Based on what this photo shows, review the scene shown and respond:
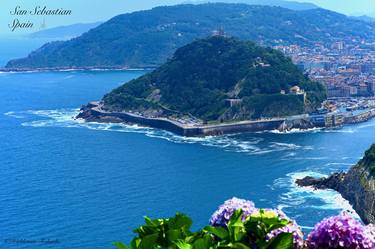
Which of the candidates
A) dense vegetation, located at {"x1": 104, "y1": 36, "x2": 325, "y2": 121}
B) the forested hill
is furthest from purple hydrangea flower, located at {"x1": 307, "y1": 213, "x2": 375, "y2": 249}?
the forested hill

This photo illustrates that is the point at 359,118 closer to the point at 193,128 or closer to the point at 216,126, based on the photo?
the point at 216,126

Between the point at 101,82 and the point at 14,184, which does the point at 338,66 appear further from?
the point at 14,184

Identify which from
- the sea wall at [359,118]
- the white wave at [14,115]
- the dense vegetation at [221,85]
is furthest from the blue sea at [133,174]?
the dense vegetation at [221,85]

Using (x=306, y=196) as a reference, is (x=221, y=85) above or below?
above

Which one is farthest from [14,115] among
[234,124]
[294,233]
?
[294,233]

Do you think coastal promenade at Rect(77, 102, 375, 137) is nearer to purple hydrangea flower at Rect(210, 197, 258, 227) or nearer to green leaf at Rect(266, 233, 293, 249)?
purple hydrangea flower at Rect(210, 197, 258, 227)

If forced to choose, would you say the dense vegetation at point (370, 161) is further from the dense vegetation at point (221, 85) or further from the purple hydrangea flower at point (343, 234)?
the purple hydrangea flower at point (343, 234)
